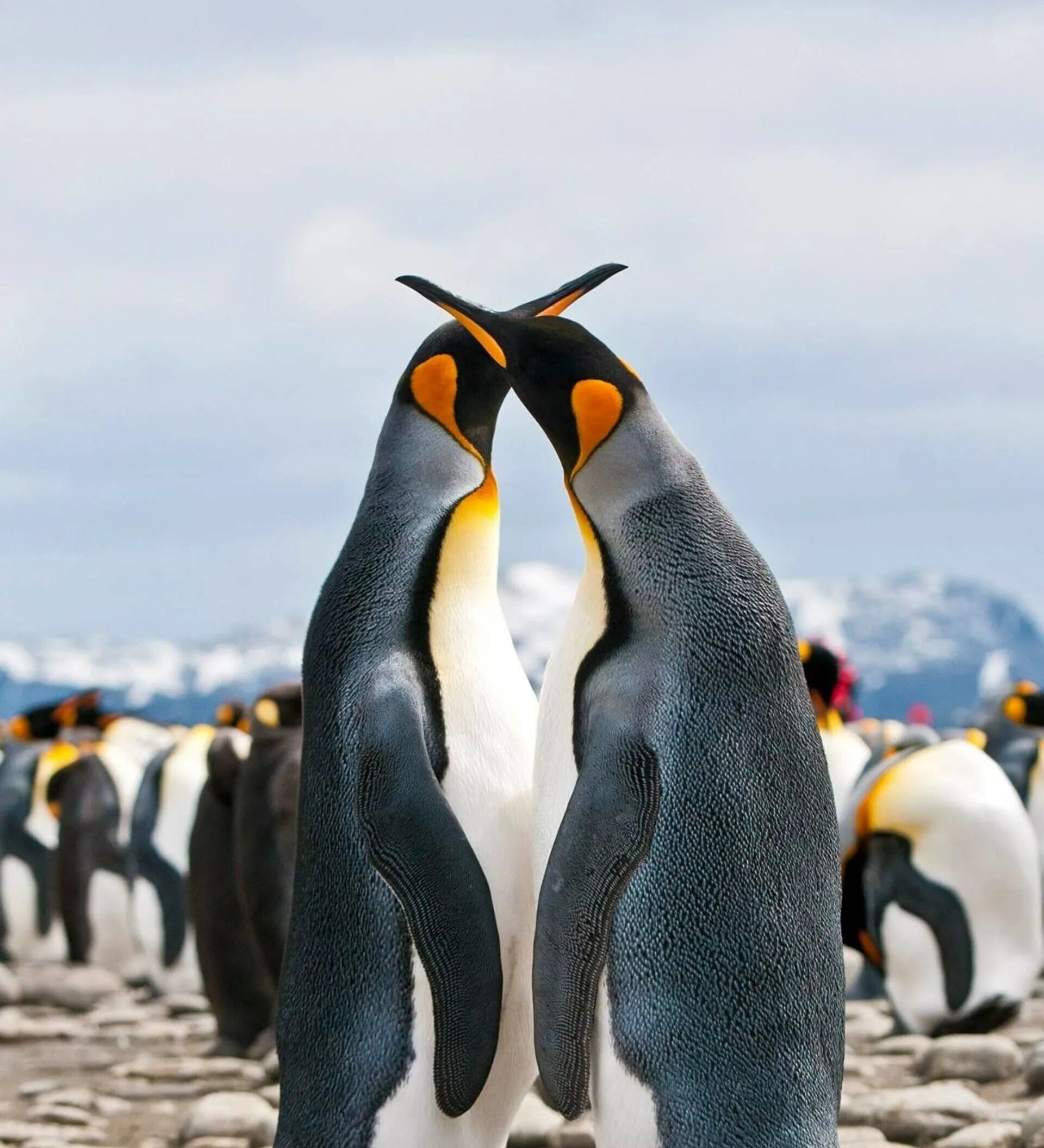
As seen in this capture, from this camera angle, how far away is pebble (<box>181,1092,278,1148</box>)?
20.0ft

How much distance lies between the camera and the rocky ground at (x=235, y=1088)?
19.1ft

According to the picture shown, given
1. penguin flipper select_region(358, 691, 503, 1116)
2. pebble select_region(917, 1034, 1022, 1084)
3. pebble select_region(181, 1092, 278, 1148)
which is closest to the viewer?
penguin flipper select_region(358, 691, 503, 1116)

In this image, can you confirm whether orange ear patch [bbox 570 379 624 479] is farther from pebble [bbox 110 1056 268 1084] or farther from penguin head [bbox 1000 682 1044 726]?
penguin head [bbox 1000 682 1044 726]

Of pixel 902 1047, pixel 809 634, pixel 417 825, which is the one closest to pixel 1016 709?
pixel 902 1047

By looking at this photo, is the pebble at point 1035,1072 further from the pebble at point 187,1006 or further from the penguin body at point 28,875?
the penguin body at point 28,875

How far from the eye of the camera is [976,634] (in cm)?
17250

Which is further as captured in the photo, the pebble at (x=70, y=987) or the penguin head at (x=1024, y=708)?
the penguin head at (x=1024, y=708)

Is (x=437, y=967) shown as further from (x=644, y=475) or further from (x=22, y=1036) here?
(x=22, y=1036)

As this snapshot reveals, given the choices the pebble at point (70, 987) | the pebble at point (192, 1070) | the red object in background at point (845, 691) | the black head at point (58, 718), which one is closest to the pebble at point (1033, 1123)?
the pebble at point (192, 1070)

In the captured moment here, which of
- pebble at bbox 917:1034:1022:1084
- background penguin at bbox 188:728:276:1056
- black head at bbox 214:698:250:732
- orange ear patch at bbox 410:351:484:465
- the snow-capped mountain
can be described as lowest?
pebble at bbox 917:1034:1022:1084

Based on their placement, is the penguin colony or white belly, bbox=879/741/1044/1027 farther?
white belly, bbox=879/741/1044/1027

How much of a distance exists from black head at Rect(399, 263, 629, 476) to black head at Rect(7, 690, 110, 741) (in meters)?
12.6

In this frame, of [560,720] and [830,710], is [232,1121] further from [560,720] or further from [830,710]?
[830,710]

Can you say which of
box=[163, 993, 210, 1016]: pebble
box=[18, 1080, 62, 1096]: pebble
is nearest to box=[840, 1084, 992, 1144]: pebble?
box=[18, 1080, 62, 1096]: pebble
